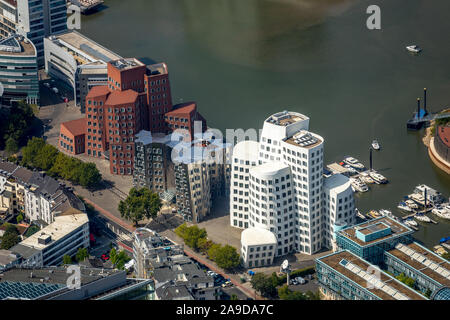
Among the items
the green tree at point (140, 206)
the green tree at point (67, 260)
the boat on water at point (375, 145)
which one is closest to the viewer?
the green tree at point (67, 260)

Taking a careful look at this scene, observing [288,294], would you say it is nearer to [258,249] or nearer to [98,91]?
[258,249]

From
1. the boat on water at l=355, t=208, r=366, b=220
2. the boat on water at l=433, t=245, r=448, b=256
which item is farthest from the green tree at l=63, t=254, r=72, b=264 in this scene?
the boat on water at l=433, t=245, r=448, b=256

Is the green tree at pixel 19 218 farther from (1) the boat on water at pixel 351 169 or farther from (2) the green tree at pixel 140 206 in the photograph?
(1) the boat on water at pixel 351 169

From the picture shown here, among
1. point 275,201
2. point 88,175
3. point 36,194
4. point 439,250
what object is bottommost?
point 439,250

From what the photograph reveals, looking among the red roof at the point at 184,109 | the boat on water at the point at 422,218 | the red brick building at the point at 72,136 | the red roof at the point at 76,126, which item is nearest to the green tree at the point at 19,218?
the red brick building at the point at 72,136

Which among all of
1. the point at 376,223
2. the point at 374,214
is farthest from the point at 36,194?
the point at 376,223

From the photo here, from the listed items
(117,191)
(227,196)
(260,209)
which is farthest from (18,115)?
(260,209)

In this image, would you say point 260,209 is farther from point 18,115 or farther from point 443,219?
point 18,115

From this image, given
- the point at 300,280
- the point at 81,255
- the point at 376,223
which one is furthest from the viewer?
the point at 81,255
